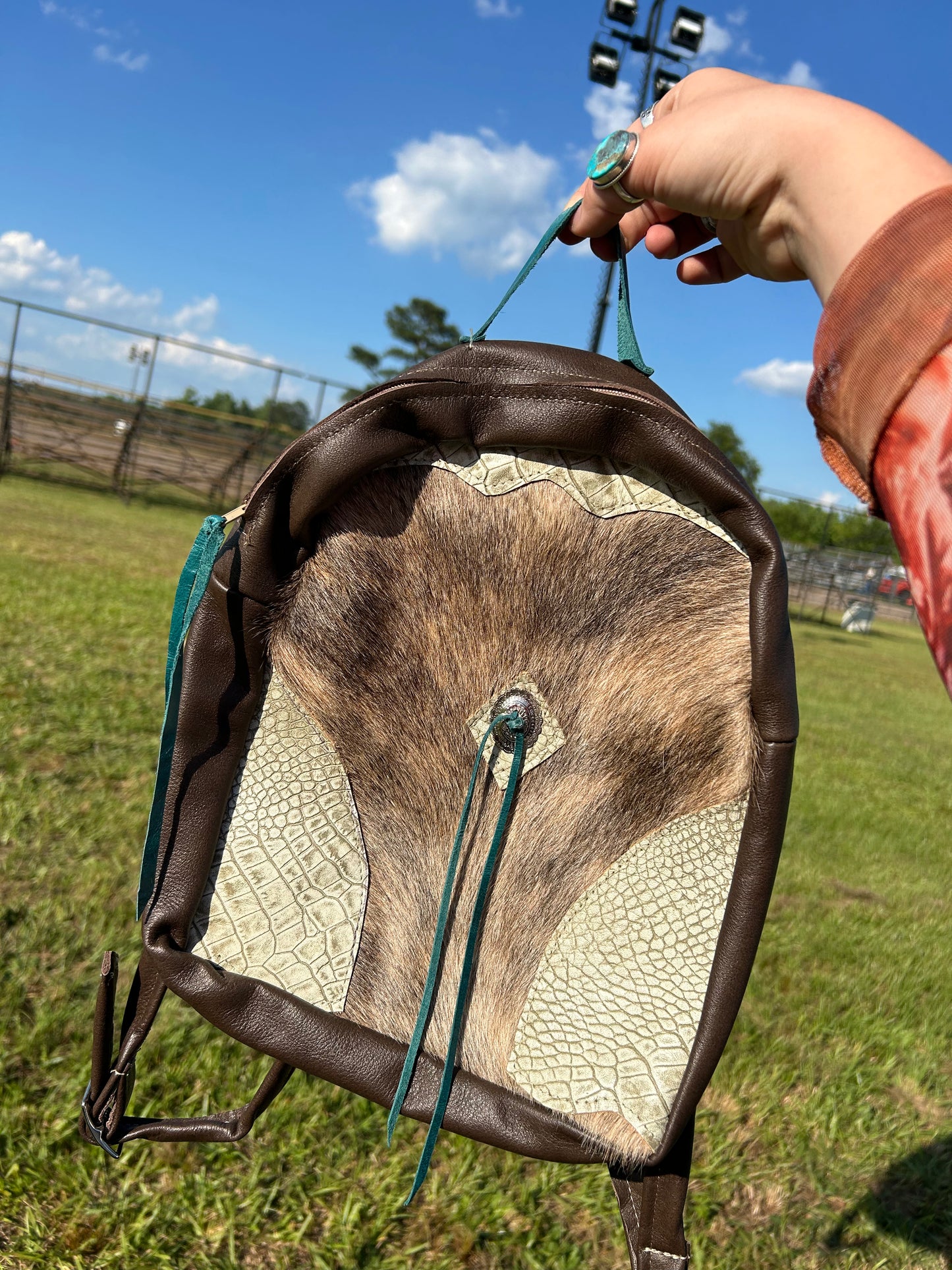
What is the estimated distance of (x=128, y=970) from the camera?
243 centimetres

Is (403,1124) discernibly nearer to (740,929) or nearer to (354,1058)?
(354,1058)

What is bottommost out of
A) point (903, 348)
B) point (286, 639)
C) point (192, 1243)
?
point (192, 1243)

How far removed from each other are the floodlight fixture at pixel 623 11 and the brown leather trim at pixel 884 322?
12.9m

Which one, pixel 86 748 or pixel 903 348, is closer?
pixel 903 348

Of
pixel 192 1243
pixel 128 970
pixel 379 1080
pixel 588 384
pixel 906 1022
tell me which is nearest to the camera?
pixel 588 384

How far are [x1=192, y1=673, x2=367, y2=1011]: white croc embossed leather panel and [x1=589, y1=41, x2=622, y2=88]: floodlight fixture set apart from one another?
12.5m

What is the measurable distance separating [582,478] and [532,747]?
318mm

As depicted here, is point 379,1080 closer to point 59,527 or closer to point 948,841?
point 948,841

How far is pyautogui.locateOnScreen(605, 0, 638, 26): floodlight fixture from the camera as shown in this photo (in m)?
10.9

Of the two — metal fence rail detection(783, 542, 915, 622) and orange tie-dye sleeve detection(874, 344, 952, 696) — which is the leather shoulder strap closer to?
orange tie-dye sleeve detection(874, 344, 952, 696)

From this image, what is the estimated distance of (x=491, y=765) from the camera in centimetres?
104

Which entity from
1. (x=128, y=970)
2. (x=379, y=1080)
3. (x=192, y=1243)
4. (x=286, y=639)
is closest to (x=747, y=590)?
(x=286, y=639)

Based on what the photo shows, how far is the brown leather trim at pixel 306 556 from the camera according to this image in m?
0.96

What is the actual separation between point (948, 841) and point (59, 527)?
9061 mm
